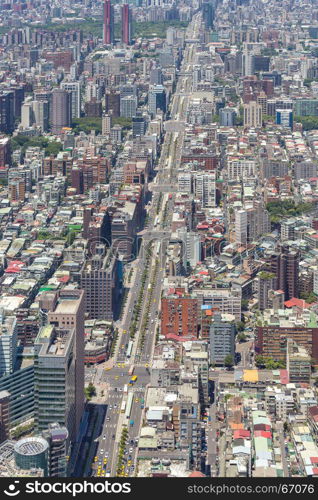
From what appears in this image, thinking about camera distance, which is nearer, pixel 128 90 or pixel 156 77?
pixel 128 90

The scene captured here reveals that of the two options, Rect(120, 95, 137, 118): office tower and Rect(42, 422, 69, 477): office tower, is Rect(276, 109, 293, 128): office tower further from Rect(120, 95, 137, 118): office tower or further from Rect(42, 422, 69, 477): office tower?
Rect(42, 422, 69, 477): office tower

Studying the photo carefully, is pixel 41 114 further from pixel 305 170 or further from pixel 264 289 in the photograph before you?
pixel 264 289

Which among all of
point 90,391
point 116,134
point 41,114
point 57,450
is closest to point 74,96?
point 41,114

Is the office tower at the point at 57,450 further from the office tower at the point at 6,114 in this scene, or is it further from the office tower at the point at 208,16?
the office tower at the point at 208,16

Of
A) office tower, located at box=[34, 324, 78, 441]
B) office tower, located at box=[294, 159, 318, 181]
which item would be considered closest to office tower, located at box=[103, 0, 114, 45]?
office tower, located at box=[294, 159, 318, 181]

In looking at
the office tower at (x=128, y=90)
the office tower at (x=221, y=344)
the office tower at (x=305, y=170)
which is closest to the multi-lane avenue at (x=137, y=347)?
the office tower at (x=221, y=344)
